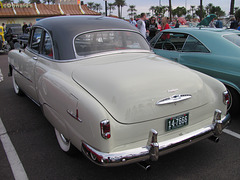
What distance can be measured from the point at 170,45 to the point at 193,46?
28.9 inches

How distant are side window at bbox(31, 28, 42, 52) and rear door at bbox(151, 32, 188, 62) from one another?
9.19 feet

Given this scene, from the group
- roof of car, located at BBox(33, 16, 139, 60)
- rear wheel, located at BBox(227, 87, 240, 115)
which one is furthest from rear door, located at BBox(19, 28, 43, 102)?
rear wheel, located at BBox(227, 87, 240, 115)

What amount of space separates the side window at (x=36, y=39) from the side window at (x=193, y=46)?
2.98 metres

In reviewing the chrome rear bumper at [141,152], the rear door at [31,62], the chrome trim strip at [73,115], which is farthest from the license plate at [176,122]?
the rear door at [31,62]

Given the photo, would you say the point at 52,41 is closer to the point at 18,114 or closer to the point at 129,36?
the point at 129,36

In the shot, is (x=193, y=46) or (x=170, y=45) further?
(x=170, y=45)

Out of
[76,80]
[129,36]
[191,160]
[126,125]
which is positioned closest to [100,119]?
[126,125]

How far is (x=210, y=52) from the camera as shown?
4.47m

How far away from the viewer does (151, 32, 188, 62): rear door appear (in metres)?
5.14

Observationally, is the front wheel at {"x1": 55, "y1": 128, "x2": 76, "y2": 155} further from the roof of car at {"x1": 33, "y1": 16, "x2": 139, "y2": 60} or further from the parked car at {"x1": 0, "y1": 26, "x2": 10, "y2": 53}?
the parked car at {"x1": 0, "y1": 26, "x2": 10, "y2": 53}

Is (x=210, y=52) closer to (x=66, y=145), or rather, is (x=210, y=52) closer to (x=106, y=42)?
(x=106, y=42)

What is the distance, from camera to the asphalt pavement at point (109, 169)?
268cm

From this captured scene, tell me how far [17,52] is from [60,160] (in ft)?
9.51

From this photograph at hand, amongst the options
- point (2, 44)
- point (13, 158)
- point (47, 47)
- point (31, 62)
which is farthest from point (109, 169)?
point (2, 44)
